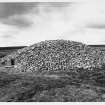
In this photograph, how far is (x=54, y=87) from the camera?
15.7 ft

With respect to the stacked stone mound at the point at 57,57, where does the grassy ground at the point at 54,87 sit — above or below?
below

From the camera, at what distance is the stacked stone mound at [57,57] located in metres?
6.59

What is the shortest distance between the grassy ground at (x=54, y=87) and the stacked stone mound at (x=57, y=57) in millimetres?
612

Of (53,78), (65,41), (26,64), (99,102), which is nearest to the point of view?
(99,102)

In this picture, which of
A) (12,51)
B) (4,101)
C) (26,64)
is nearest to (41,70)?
(26,64)

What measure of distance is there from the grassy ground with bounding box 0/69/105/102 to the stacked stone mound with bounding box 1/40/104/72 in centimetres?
61

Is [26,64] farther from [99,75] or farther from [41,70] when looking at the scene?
[99,75]

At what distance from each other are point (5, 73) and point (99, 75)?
2.34m

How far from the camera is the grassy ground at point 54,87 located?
4.29 m

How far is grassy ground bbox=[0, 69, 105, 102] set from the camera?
4.29 metres

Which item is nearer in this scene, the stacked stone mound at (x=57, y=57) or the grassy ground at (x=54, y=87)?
the grassy ground at (x=54, y=87)

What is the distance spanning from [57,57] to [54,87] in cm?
217

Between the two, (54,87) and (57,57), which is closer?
(54,87)

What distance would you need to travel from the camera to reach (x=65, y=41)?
7.95m
